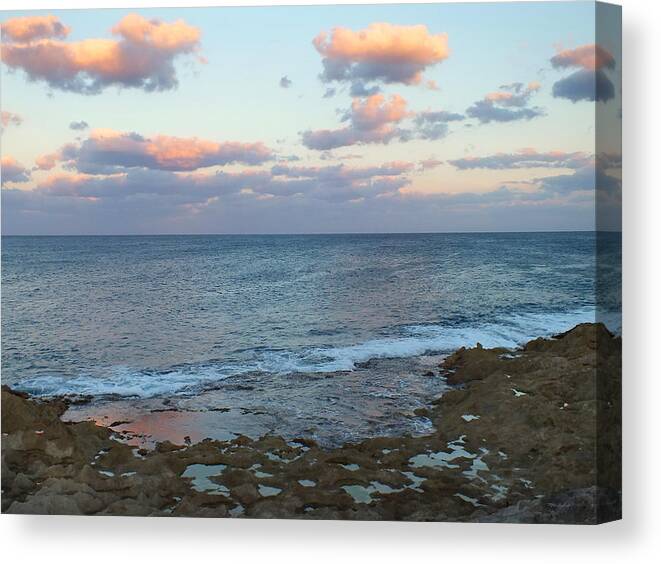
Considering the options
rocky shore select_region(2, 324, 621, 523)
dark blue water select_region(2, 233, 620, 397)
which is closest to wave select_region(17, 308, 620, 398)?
dark blue water select_region(2, 233, 620, 397)

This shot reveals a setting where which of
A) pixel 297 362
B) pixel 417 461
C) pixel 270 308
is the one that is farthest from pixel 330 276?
pixel 417 461

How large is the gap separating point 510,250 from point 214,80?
331cm

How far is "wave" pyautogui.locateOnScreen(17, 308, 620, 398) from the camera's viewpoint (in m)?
7.76

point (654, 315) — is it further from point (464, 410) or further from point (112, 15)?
point (112, 15)

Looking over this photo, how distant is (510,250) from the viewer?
8.44 metres

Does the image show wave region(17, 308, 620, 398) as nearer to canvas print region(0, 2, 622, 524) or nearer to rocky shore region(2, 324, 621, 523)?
canvas print region(0, 2, 622, 524)

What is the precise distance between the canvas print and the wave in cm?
2

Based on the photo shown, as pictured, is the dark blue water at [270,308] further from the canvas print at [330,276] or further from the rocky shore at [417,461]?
the rocky shore at [417,461]

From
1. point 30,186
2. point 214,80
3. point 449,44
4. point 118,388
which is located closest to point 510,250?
point 449,44

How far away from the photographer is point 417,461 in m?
7.46

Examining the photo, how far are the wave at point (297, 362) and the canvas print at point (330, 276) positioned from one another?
0.02m

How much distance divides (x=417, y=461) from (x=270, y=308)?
1963 mm

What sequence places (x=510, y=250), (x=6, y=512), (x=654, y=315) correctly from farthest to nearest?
1. (x=510, y=250)
2. (x=6, y=512)
3. (x=654, y=315)

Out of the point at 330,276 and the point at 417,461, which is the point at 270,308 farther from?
the point at 417,461
